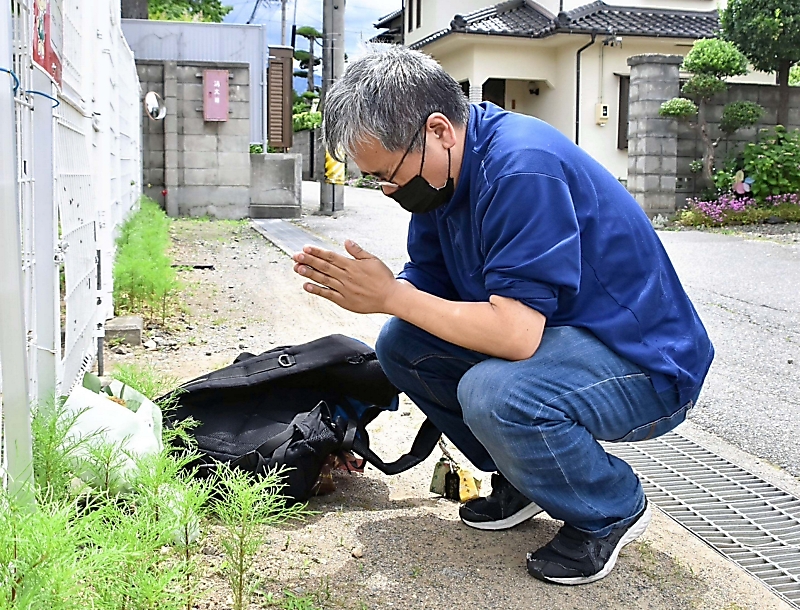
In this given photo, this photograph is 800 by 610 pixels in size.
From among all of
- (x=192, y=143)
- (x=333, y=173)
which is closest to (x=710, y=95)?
(x=333, y=173)

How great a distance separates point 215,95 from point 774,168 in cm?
796

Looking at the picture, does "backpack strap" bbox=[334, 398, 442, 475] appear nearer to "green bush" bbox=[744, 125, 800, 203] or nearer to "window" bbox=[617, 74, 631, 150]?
"green bush" bbox=[744, 125, 800, 203]

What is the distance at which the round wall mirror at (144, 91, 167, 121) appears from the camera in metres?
13.0

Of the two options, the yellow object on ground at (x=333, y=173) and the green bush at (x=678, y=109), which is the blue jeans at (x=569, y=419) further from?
the yellow object on ground at (x=333, y=173)


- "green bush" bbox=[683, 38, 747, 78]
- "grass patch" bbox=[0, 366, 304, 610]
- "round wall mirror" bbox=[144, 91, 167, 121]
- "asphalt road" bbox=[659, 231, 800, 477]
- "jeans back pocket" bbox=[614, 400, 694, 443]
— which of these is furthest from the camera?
"round wall mirror" bbox=[144, 91, 167, 121]

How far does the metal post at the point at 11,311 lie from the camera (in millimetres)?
1812

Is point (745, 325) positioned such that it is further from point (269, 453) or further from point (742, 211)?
point (742, 211)

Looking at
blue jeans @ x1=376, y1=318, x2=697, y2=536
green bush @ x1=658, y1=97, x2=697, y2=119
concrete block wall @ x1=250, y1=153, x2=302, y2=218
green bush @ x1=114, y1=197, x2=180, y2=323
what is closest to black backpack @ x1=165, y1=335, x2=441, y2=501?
blue jeans @ x1=376, y1=318, x2=697, y2=536

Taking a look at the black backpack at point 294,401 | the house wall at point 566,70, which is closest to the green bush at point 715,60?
the house wall at point 566,70

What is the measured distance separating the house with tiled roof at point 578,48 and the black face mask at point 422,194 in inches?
663

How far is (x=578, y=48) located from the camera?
1903 cm

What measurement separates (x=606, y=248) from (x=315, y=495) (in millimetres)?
1166

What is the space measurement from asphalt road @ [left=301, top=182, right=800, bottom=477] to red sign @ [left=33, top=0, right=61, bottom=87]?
275 cm

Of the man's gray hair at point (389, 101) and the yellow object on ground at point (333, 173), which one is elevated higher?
the yellow object on ground at point (333, 173)
